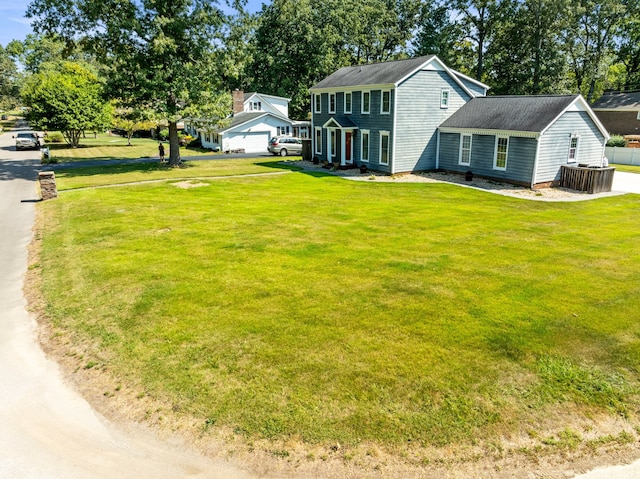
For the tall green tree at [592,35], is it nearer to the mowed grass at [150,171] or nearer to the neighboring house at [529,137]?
the neighboring house at [529,137]

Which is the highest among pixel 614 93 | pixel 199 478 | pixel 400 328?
pixel 614 93

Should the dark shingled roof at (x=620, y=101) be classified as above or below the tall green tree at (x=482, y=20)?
below

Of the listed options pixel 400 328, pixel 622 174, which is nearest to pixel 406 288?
pixel 400 328

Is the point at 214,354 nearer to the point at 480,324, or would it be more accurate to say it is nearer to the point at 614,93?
the point at 480,324

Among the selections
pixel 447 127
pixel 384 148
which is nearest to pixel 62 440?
pixel 384 148

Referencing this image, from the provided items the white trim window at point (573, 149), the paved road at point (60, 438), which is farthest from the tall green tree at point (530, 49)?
the paved road at point (60, 438)
